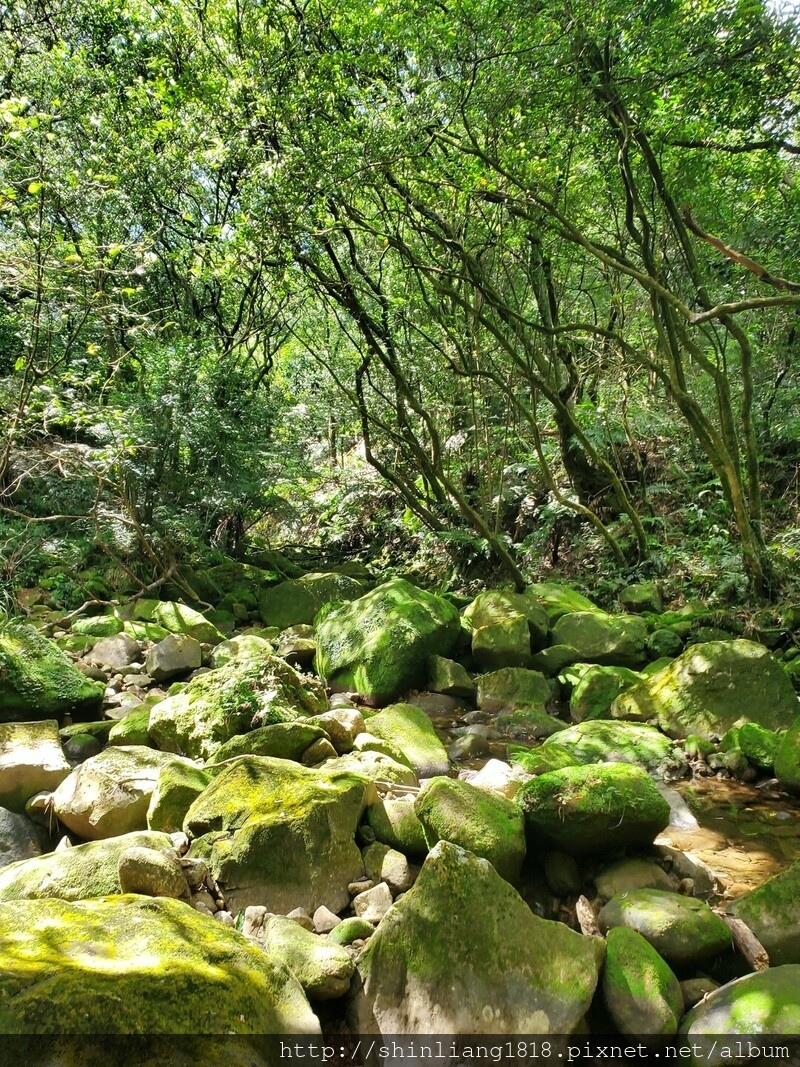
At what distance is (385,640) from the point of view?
23.7 feet

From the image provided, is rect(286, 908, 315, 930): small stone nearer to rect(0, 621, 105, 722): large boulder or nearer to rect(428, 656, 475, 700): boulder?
rect(0, 621, 105, 722): large boulder

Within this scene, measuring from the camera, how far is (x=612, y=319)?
36.0 ft

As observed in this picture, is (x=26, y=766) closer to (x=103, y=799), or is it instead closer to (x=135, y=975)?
(x=103, y=799)

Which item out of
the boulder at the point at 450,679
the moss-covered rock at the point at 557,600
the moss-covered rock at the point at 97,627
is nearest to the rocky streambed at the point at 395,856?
the boulder at the point at 450,679

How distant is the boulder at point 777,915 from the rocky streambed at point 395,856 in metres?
0.01

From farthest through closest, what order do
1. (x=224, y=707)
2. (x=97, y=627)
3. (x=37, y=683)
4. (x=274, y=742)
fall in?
(x=97, y=627) → (x=37, y=683) → (x=224, y=707) → (x=274, y=742)

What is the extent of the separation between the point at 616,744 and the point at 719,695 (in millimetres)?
1201

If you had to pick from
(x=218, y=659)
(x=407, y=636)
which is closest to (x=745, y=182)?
(x=407, y=636)

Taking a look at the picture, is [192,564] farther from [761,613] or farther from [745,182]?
[745,182]

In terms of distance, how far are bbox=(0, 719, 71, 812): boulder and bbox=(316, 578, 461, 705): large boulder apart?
315 cm

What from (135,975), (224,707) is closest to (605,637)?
(224,707)

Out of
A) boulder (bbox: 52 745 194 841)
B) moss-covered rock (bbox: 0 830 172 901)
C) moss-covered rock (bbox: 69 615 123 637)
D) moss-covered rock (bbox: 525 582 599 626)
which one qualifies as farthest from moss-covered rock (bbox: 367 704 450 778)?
moss-covered rock (bbox: 69 615 123 637)

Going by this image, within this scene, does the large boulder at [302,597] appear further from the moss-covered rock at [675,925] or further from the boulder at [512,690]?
the moss-covered rock at [675,925]

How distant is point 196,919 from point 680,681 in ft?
15.6
